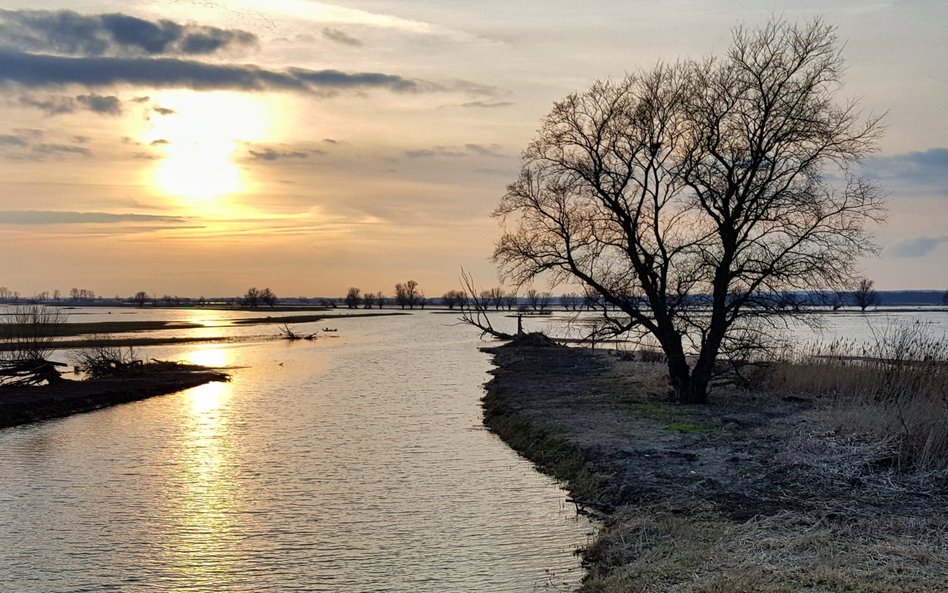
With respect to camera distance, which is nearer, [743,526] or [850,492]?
[743,526]

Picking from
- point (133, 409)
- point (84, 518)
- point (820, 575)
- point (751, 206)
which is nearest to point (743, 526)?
point (820, 575)

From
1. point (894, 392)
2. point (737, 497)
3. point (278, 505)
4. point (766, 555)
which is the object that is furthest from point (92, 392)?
point (766, 555)

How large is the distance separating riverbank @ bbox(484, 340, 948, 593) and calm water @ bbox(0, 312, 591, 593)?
3.40 ft

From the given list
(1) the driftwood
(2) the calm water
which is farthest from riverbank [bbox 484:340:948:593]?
(1) the driftwood

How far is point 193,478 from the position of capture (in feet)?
62.7

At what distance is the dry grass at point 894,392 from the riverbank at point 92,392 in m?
27.2

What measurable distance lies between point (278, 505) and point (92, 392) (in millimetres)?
22097

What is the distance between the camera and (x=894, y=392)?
71.7 feet

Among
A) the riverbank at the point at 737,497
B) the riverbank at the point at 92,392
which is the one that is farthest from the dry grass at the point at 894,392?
the riverbank at the point at 92,392

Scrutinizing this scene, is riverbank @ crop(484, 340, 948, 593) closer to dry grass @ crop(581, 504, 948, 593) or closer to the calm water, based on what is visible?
dry grass @ crop(581, 504, 948, 593)

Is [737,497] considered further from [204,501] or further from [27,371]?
[27,371]

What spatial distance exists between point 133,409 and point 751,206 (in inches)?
1001

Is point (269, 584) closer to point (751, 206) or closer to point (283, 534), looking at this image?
point (283, 534)

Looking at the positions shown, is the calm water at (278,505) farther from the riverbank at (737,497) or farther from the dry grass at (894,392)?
the dry grass at (894,392)
